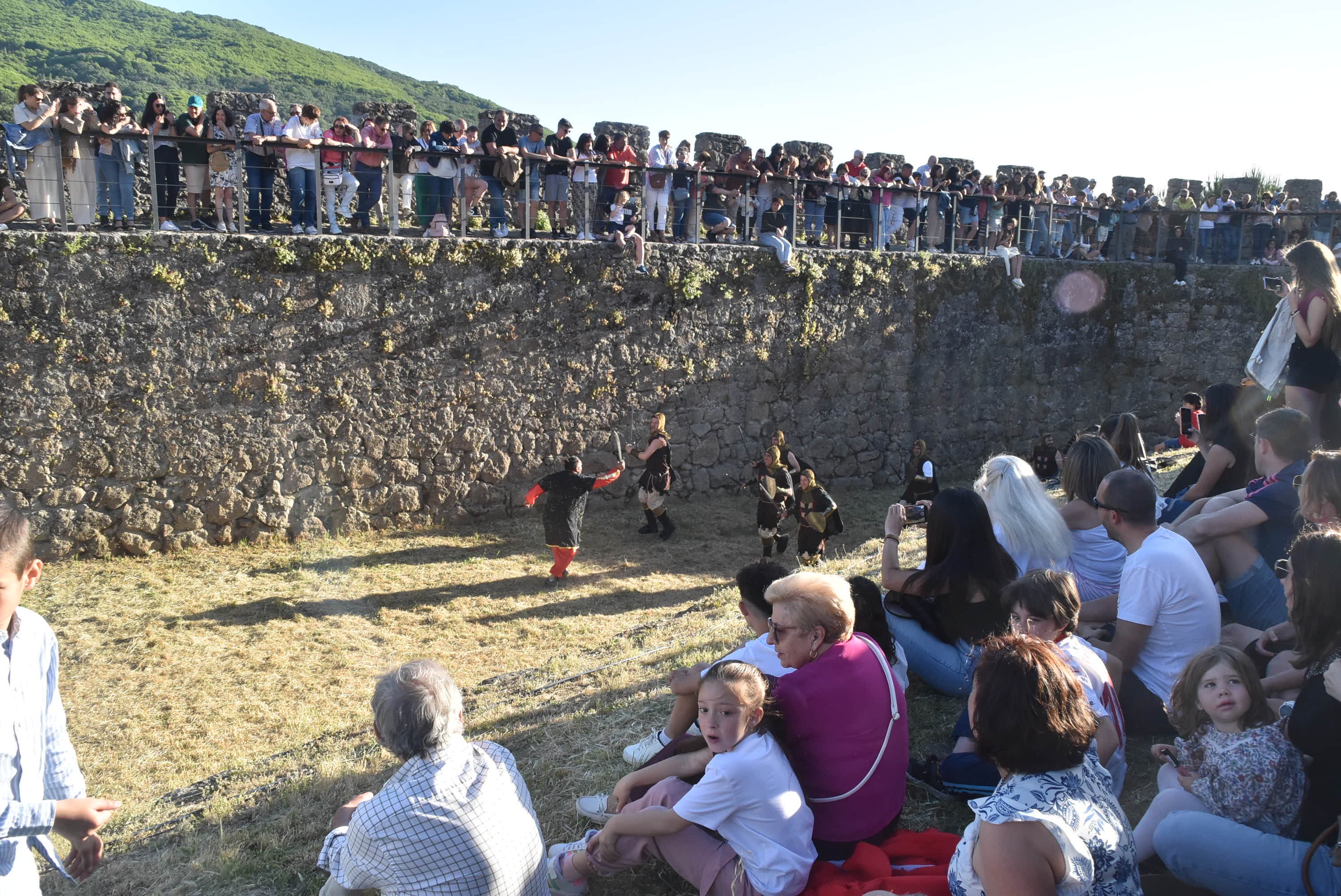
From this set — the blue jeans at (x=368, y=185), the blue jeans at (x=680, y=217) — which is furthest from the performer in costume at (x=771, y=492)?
the blue jeans at (x=368, y=185)

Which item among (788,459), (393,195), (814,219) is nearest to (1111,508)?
(788,459)

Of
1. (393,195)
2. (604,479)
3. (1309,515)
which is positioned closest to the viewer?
(1309,515)

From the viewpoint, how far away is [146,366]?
8.64 m

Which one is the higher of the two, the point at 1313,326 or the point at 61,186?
the point at 61,186

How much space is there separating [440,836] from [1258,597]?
3.76 m

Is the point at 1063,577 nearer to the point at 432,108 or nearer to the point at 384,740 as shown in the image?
the point at 384,740

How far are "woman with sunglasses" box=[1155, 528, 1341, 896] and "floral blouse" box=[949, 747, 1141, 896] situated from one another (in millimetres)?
543

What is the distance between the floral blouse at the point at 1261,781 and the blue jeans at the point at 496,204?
30.3ft

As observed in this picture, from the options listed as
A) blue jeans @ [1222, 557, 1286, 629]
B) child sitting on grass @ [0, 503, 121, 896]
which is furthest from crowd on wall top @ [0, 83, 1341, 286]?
blue jeans @ [1222, 557, 1286, 629]

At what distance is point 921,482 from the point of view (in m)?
9.66

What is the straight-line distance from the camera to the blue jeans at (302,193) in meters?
9.51

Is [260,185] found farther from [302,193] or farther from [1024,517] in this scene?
[1024,517]

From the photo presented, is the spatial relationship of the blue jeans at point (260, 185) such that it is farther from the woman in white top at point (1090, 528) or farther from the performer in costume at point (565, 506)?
the woman in white top at point (1090, 528)

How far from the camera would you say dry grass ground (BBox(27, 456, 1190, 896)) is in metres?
4.07
